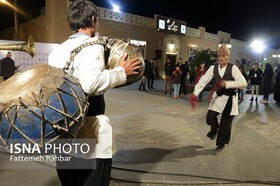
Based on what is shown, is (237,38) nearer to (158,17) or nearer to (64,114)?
(158,17)

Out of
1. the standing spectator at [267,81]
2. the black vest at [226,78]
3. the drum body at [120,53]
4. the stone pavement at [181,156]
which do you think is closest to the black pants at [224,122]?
the black vest at [226,78]

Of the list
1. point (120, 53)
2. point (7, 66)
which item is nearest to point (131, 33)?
point (7, 66)

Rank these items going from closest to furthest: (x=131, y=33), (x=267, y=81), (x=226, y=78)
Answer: (x=226, y=78) → (x=267, y=81) → (x=131, y=33)

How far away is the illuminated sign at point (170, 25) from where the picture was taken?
2594 centimetres

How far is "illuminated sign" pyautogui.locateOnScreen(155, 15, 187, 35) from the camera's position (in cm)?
2594

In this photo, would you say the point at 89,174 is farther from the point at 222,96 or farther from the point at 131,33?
the point at 131,33

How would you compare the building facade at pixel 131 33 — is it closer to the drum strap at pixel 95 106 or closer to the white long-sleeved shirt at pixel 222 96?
the white long-sleeved shirt at pixel 222 96

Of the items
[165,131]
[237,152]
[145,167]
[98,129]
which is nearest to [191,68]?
[165,131]

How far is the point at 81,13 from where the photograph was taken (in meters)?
1.93

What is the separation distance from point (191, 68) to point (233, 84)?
1263 cm

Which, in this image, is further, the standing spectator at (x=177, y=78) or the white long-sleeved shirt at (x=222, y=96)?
the standing spectator at (x=177, y=78)

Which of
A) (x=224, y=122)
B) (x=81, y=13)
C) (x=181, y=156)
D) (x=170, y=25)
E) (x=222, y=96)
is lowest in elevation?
(x=181, y=156)

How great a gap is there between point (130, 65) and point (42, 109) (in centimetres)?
68

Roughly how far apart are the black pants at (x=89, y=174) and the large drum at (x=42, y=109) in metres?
0.39
